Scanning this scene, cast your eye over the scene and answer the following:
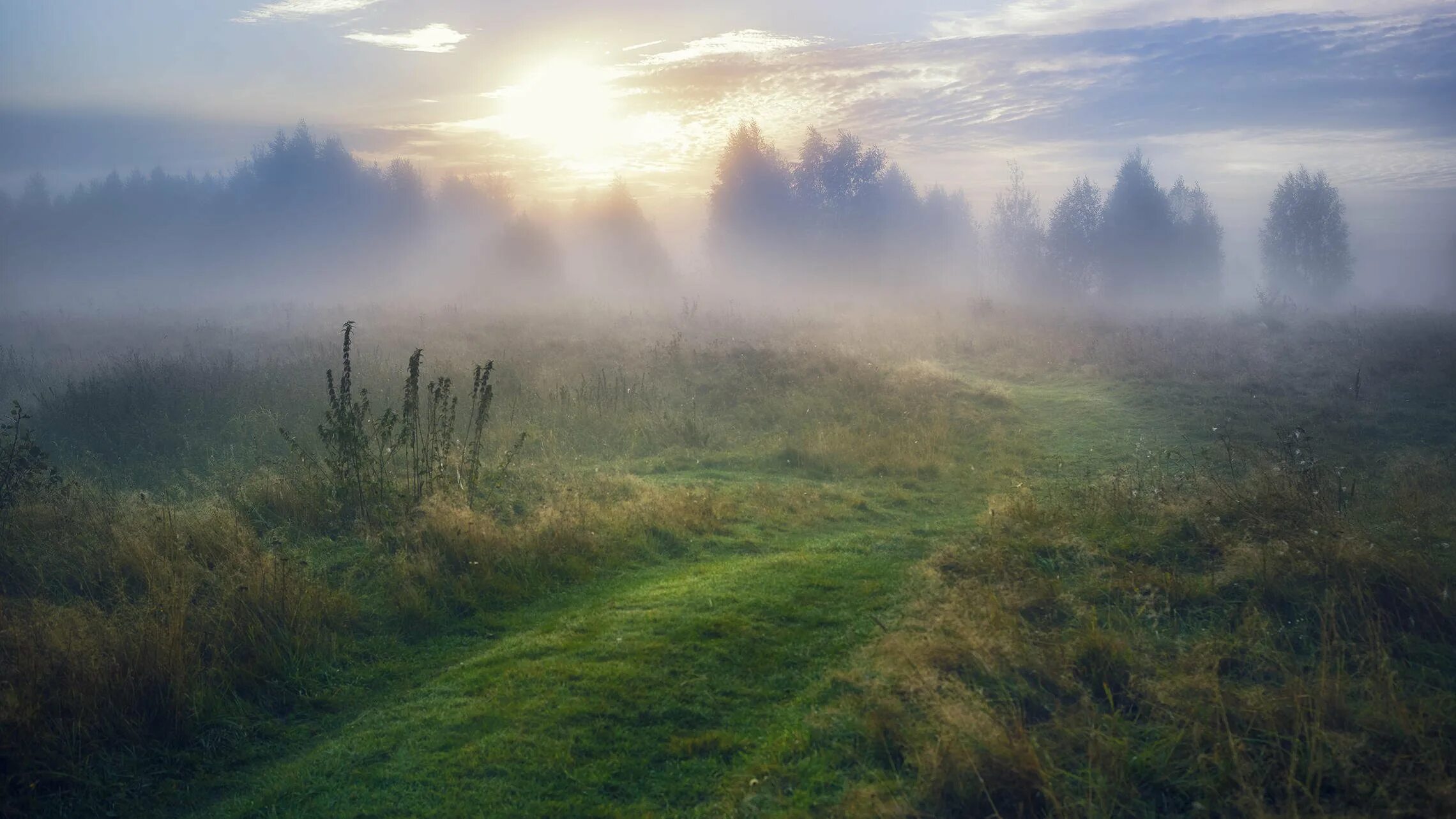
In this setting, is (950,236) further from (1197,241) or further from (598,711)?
(598,711)

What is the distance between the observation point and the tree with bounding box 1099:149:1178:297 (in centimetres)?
5769

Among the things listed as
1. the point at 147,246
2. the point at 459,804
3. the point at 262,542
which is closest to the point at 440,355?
the point at 262,542

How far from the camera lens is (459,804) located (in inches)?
174

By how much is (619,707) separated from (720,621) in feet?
4.61

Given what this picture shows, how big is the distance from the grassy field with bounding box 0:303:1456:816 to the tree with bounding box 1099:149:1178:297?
1856 inches

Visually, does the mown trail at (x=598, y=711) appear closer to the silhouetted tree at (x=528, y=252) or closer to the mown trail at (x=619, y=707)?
the mown trail at (x=619, y=707)

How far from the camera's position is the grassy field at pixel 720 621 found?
439 centimetres

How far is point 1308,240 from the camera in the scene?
6372 centimetres

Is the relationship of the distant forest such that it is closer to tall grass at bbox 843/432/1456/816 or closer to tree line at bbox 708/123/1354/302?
tree line at bbox 708/123/1354/302

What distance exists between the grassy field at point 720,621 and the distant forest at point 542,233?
4265 cm

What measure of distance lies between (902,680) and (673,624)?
2027 mm

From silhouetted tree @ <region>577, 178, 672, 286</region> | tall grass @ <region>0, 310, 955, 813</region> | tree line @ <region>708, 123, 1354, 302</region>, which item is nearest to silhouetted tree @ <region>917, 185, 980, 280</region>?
tree line @ <region>708, 123, 1354, 302</region>

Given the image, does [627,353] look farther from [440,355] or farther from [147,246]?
[147,246]

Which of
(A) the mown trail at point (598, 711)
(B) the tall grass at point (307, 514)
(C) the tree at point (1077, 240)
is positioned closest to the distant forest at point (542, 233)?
(C) the tree at point (1077, 240)
